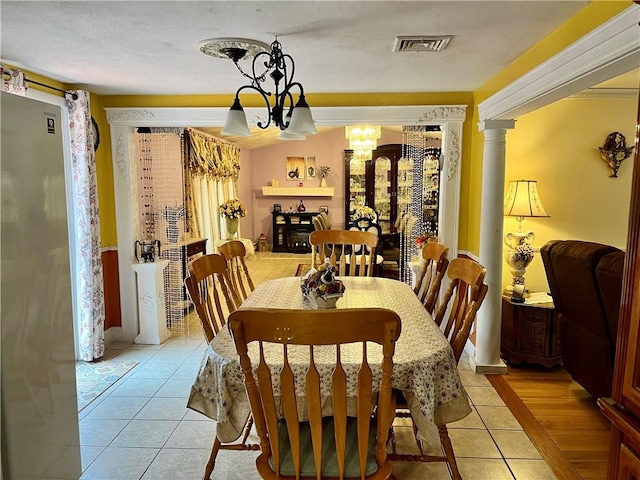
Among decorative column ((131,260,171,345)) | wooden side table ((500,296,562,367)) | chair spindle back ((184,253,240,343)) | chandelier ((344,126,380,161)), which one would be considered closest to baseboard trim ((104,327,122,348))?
decorative column ((131,260,171,345))

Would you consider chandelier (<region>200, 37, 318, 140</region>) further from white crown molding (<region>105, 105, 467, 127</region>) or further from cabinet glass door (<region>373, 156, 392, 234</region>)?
cabinet glass door (<region>373, 156, 392, 234</region>)

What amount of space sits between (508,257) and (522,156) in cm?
94

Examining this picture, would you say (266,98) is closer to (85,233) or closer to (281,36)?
(281,36)

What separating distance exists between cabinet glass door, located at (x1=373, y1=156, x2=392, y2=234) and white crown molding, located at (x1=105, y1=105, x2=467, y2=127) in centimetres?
520


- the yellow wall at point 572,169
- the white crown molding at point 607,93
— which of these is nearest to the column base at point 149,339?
the yellow wall at point 572,169

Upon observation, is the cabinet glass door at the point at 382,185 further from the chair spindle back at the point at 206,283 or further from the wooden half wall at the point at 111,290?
the chair spindle back at the point at 206,283

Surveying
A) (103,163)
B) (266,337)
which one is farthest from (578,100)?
(103,163)

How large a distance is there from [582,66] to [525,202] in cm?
190

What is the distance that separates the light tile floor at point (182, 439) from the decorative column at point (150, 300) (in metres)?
0.62

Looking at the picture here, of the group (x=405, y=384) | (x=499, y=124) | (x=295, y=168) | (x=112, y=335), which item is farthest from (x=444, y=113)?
(x=295, y=168)

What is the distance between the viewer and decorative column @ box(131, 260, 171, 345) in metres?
3.95

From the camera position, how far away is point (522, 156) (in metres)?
3.90

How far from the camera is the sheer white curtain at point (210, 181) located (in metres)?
5.65

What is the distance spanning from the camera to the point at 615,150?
3898 millimetres
